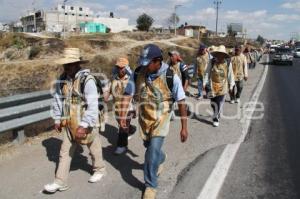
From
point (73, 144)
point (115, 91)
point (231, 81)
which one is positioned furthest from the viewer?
point (231, 81)

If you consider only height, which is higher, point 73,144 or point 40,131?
point 73,144

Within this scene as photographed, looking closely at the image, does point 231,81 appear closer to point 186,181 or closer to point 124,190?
point 186,181

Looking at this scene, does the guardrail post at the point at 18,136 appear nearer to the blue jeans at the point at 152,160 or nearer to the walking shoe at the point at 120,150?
the walking shoe at the point at 120,150

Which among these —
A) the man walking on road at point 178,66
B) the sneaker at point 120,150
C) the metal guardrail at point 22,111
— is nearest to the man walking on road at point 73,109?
the sneaker at point 120,150

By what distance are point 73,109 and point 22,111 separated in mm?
2149

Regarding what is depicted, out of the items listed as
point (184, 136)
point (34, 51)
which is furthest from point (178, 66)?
point (34, 51)

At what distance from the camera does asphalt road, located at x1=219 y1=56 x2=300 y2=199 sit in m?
5.25

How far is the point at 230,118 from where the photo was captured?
10102 millimetres

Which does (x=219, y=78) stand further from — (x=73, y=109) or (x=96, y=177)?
(x=73, y=109)

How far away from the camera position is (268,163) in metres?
6.45

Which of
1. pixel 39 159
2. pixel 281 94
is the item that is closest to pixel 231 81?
pixel 39 159

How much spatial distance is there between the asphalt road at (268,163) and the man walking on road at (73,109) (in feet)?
5.79

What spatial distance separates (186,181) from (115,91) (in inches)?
85.1

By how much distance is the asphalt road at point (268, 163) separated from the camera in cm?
525
